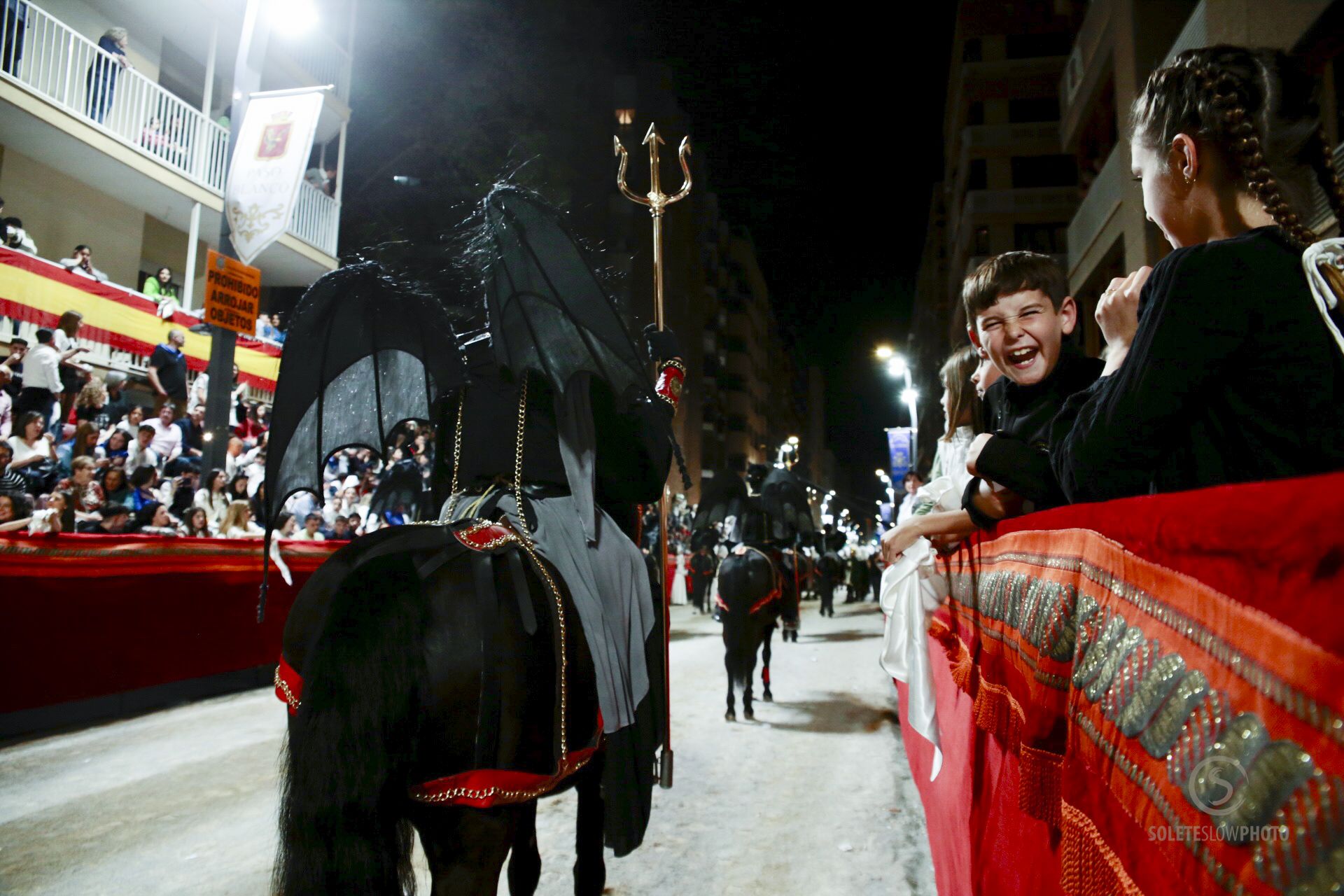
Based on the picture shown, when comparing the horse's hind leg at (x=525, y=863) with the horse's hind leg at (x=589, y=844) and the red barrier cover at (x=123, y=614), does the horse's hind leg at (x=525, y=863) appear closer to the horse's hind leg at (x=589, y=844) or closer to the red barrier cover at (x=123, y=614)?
the horse's hind leg at (x=589, y=844)

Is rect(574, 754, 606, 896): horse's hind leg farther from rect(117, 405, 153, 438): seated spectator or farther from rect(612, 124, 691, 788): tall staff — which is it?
rect(117, 405, 153, 438): seated spectator

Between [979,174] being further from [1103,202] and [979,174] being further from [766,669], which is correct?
[766,669]

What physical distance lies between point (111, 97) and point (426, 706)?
16.4 metres

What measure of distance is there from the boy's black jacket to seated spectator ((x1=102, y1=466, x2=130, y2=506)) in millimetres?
9540

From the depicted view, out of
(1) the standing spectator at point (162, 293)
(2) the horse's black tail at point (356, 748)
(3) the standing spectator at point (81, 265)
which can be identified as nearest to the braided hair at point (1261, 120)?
(2) the horse's black tail at point (356, 748)

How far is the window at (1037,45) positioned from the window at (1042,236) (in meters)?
7.88

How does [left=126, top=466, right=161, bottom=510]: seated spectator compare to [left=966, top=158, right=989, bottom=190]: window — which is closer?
[left=126, top=466, right=161, bottom=510]: seated spectator

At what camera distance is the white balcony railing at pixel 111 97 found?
39.8ft

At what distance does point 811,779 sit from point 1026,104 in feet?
127

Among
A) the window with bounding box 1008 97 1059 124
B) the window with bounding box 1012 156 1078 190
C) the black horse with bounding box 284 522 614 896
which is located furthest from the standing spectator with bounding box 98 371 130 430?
the window with bounding box 1008 97 1059 124

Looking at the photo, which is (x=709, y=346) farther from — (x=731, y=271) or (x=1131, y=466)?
(x=1131, y=466)

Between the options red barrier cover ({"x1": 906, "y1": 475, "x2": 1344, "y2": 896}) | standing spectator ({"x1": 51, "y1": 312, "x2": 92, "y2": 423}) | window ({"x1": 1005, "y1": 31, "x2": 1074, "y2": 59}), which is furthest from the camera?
window ({"x1": 1005, "y1": 31, "x2": 1074, "y2": 59})

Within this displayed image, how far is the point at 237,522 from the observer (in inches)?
368

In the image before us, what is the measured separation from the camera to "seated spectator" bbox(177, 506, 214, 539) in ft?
29.5
